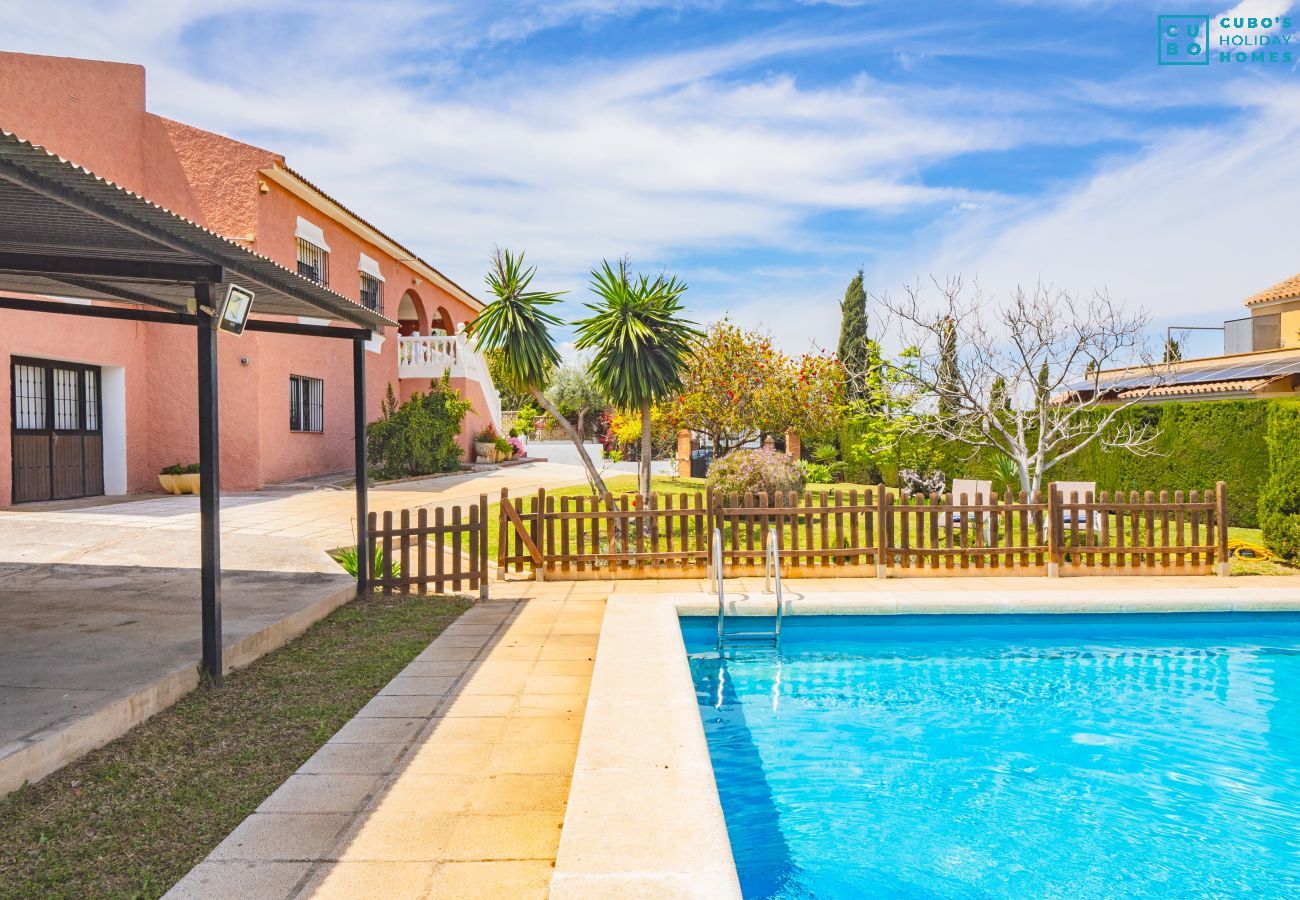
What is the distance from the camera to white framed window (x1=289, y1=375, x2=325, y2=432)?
1666 cm

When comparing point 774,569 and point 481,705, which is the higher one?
point 774,569

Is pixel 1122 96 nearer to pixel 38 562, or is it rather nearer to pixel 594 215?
pixel 594 215

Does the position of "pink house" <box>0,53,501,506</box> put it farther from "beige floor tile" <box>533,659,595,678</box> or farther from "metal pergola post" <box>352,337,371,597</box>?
"beige floor tile" <box>533,659,595,678</box>

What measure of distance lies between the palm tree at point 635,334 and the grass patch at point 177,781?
6.16 metres

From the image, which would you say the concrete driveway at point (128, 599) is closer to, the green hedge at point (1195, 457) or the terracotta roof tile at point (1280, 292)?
the green hedge at point (1195, 457)

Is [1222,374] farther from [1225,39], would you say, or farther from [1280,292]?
[1225,39]

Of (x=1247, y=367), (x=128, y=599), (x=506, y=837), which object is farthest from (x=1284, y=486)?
(x=1247, y=367)

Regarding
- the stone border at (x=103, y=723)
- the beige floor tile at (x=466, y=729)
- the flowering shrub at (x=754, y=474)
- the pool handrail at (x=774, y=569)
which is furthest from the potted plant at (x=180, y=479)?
the beige floor tile at (x=466, y=729)

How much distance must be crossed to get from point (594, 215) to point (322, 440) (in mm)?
7663

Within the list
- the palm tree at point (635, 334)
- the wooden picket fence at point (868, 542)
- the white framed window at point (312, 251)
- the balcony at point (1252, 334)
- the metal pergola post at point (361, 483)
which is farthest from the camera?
the balcony at point (1252, 334)

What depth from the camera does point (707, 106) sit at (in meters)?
11.4

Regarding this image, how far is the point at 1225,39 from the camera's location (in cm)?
1080

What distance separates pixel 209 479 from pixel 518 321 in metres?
6.35

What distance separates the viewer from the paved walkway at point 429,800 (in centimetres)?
278
